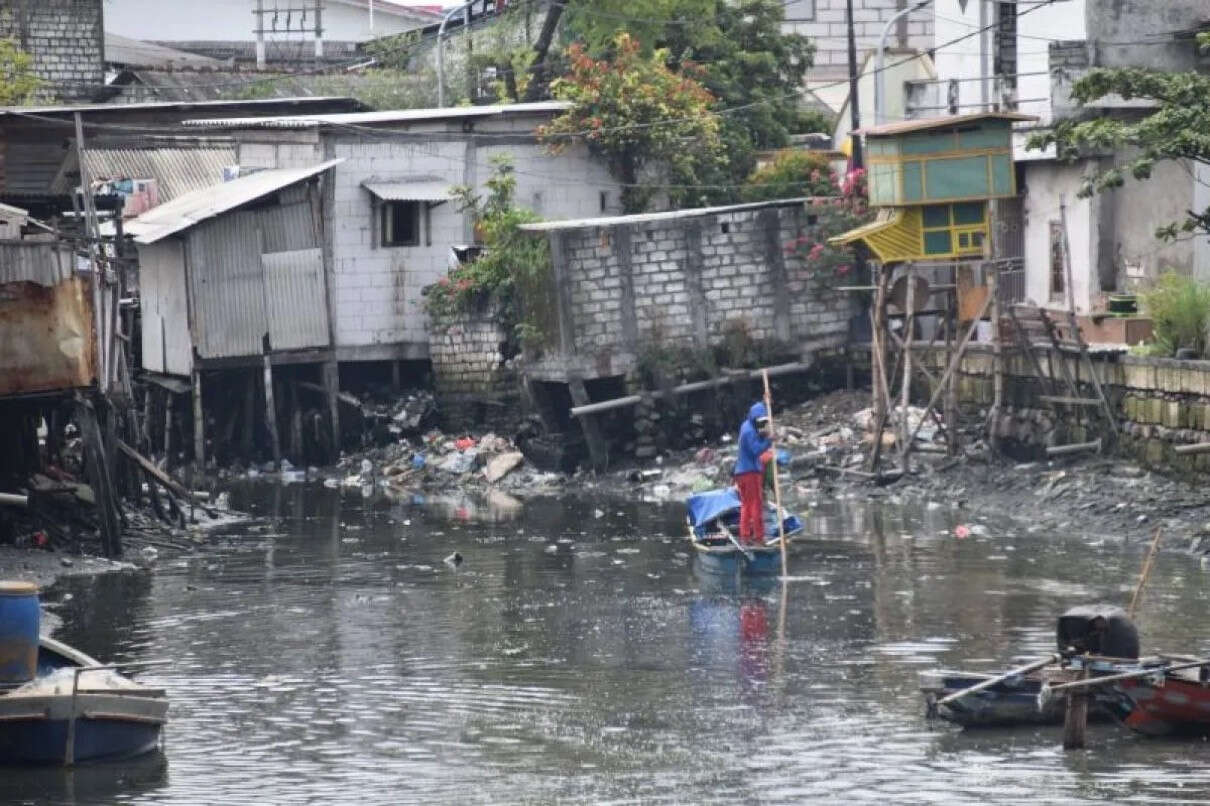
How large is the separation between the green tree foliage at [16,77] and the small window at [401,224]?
9623 mm

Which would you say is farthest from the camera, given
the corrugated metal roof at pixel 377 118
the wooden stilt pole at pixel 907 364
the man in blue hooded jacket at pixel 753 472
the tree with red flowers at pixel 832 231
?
the corrugated metal roof at pixel 377 118

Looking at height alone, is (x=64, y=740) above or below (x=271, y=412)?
below

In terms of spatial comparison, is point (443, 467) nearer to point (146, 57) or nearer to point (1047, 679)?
point (146, 57)

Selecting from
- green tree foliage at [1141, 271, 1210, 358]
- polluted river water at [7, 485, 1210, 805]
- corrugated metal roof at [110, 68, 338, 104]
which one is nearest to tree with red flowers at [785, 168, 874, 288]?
polluted river water at [7, 485, 1210, 805]

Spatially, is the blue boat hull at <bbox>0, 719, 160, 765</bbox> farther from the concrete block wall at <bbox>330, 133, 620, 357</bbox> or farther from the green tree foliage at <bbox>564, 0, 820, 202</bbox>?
the green tree foliage at <bbox>564, 0, 820, 202</bbox>

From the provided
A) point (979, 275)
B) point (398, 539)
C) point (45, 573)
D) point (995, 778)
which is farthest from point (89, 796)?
point (979, 275)

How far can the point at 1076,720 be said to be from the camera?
14391 mm

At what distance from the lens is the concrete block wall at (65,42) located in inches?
1797

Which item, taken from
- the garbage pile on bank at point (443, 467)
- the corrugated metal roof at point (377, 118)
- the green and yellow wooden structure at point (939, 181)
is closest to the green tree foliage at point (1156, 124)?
the green and yellow wooden structure at point (939, 181)

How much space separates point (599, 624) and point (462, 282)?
14632 mm

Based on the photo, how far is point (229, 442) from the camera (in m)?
35.4

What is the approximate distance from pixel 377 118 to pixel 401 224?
171cm

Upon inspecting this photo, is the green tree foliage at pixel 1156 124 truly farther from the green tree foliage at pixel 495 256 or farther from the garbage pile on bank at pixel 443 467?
the garbage pile on bank at pixel 443 467

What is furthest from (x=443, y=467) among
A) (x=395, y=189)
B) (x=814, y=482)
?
(x=814, y=482)
